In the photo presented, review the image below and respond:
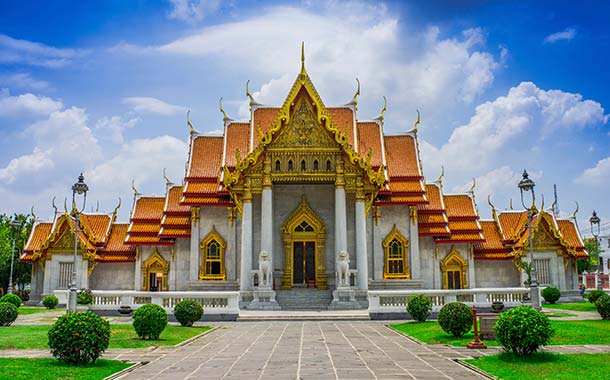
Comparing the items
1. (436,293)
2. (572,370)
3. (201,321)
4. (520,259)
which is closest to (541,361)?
(572,370)

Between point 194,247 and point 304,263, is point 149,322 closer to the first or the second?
point 304,263

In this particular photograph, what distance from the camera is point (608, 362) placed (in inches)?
482

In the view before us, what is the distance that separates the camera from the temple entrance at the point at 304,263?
32250 mm

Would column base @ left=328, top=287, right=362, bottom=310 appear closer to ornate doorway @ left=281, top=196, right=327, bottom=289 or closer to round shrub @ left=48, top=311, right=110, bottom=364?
ornate doorway @ left=281, top=196, right=327, bottom=289

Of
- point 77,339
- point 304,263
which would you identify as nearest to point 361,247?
point 304,263

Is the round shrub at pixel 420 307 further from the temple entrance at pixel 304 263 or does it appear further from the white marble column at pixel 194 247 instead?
the white marble column at pixel 194 247

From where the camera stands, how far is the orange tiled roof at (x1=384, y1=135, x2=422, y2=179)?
35312 millimetres

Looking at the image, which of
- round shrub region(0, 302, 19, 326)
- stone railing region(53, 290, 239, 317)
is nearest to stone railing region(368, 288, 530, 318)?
stone railing region(53, 290, 239, 317)

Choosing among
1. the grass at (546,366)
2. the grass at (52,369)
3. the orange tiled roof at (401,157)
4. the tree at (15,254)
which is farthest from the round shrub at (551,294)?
the tree at (15,254)

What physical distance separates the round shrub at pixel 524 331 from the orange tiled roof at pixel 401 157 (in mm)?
22533

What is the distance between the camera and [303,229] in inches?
1294

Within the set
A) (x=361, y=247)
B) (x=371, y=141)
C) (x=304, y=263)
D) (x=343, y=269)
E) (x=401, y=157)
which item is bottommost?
(x=343, y=269)

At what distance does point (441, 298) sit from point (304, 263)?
911 centimetres

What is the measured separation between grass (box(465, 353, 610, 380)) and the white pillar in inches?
662
